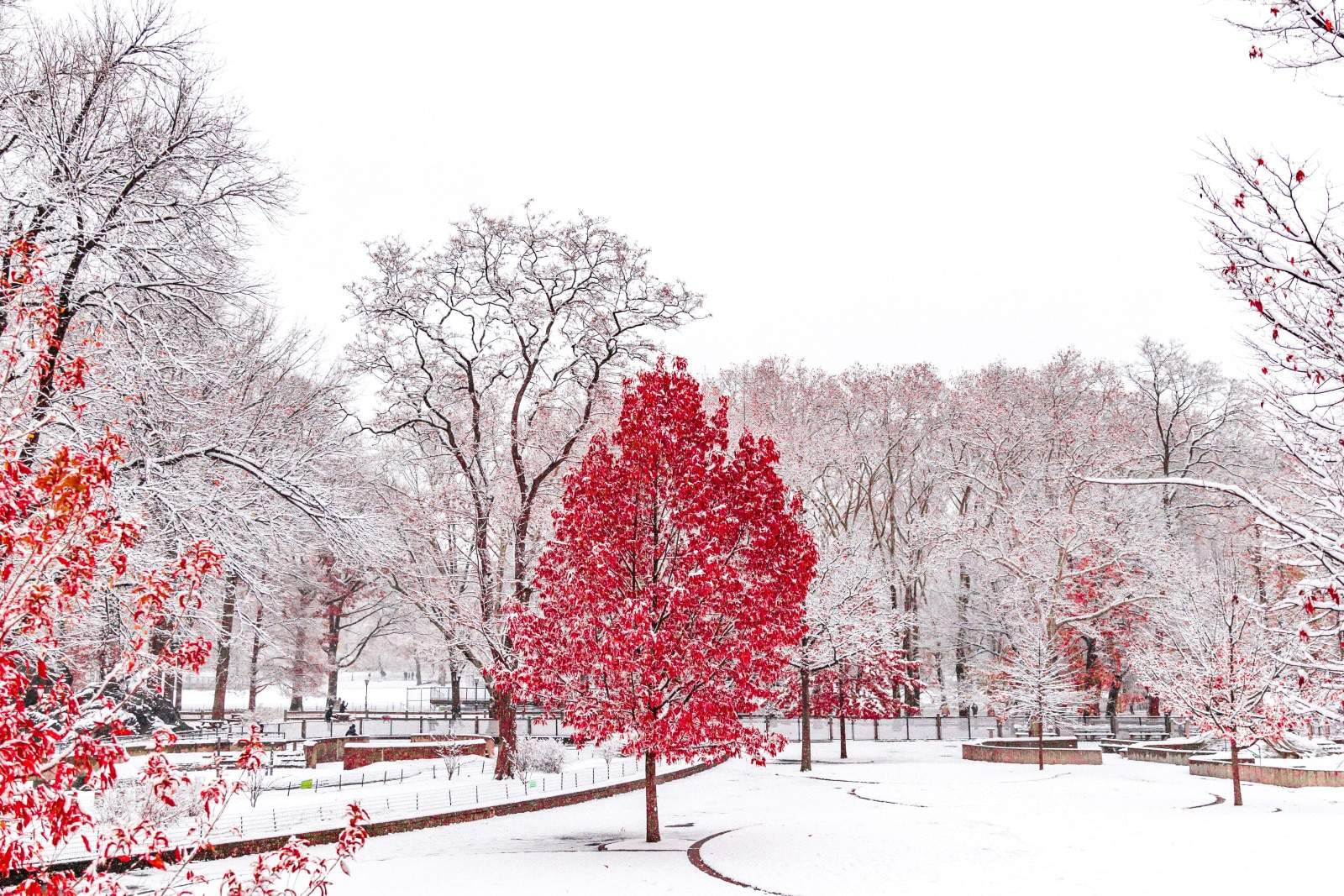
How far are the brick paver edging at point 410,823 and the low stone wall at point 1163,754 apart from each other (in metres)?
17.8

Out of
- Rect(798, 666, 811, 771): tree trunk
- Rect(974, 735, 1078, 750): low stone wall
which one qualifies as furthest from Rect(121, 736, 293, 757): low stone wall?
Rect(974, 735, 1078, 750): low stone wall

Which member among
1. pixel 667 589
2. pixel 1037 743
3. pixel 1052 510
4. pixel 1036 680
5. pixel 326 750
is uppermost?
pixel 1052 510

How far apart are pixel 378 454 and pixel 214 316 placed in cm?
2160

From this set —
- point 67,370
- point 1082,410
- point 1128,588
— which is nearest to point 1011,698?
point 1128,588

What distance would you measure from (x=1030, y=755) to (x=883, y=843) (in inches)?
703

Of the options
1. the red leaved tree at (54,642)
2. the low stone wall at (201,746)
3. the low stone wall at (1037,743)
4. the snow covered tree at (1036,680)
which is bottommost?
the low stone wall at (1037,743)

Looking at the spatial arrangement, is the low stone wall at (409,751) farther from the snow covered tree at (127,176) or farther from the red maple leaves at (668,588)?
the snow covered tree at (127,176)

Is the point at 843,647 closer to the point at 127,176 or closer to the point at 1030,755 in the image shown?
the point at 1030,755

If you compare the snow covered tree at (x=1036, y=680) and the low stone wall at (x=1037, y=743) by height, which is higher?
the snow covered tree at (x=1036, y=680)

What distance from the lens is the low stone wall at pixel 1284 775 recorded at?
23.3m

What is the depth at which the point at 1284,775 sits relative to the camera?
24.1 m

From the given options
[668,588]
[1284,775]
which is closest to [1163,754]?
[1284,775]

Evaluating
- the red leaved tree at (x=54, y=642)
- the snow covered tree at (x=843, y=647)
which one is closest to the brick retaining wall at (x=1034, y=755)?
the snow covered tree at (x=843, y=647)

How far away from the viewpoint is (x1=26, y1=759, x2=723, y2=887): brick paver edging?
12.8 meters
